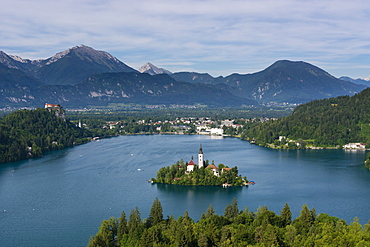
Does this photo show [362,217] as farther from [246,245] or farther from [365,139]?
[365,139]

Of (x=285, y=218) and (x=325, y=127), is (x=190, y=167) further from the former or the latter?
(x=325, y=127)

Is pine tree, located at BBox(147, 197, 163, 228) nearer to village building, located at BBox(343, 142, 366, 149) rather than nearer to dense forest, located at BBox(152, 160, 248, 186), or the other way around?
dense forest, located at BBox(152, 160, 248, 186)

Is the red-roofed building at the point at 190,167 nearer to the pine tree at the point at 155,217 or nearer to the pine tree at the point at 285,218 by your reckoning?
the pine tree at the point at 155,217

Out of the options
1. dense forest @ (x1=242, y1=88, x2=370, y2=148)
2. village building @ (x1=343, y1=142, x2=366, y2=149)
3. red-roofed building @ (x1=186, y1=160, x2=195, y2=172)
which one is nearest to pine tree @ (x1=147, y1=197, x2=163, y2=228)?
red-roofed building @ (x1=186, y1=160, x2=195, y2=172)

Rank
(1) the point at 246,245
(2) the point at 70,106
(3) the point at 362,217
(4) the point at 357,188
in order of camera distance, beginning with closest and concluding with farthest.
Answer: (1) the point at 246,245 → (3) the point at 362,217 → (4) the point at 357,188 → (2) the point at 70,106

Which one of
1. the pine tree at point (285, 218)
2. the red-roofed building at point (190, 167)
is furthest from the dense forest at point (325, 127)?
the pine tree at point (285, 218)

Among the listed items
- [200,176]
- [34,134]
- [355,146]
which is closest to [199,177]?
[200,176]

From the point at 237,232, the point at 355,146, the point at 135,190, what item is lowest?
the point at 135,190

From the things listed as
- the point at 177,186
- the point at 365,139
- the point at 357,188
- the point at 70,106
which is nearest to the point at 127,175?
the point at 177,186
